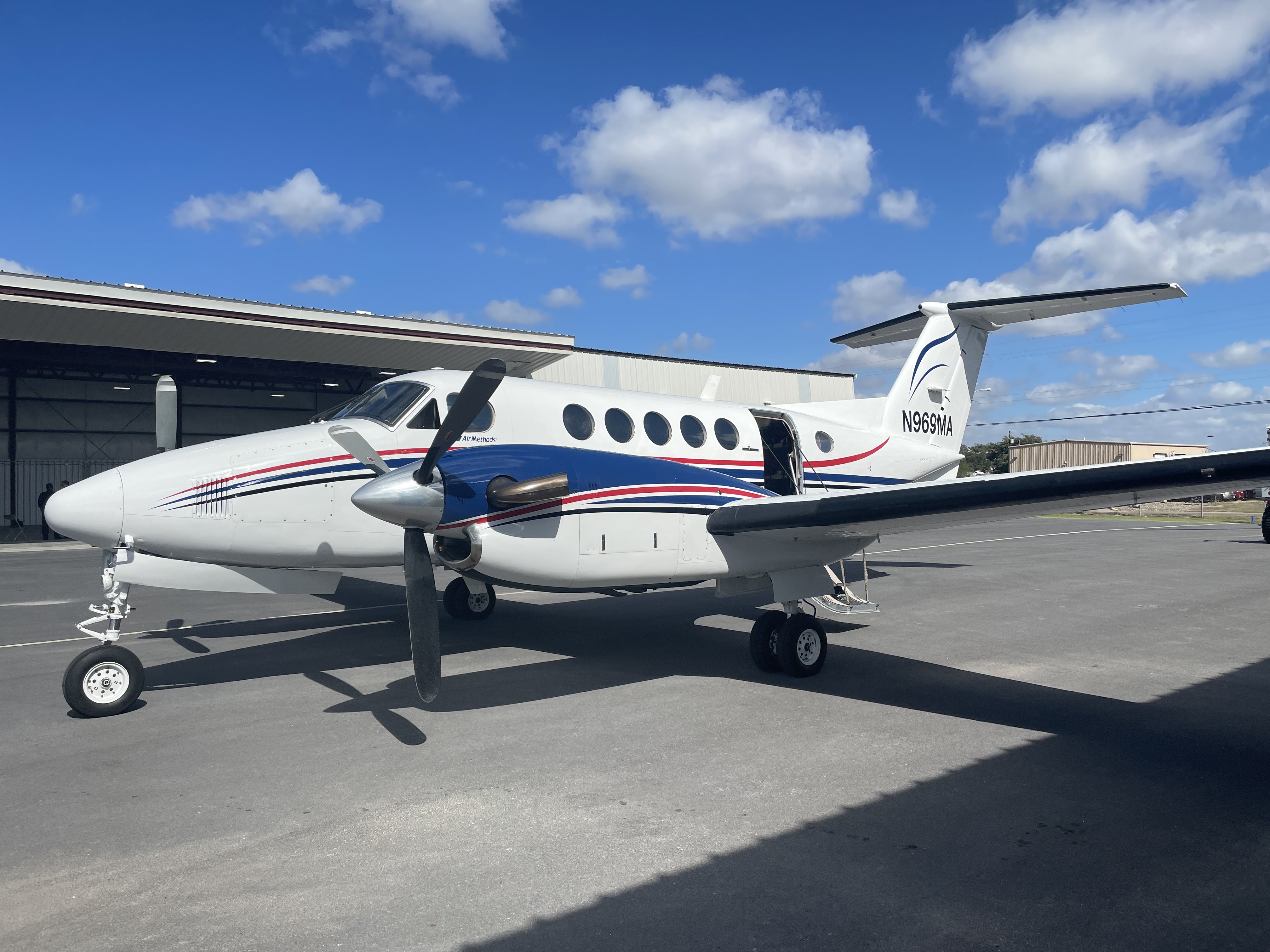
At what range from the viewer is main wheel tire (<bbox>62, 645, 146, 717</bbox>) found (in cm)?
626

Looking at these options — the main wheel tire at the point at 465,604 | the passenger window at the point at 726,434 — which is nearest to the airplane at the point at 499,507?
the passenger window at the point at 726,434

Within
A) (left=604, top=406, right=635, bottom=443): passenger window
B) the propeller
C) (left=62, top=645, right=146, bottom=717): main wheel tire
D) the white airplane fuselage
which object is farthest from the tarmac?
(left=604, top=406, right=635, bottom=443): passenger window

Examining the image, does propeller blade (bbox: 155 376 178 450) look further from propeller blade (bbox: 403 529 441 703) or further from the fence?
the fence

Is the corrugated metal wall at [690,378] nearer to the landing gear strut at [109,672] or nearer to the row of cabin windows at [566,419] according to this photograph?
the row of cabin windows at [566,419]

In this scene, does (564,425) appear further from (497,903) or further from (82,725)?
(497,903)

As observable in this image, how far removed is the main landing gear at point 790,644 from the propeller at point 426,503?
293cm

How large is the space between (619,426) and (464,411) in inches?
131

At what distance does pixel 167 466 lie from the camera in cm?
696

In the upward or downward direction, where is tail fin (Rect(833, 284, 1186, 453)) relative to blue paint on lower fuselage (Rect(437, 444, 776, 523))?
upward

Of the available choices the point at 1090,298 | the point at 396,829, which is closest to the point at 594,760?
the point at 396,829

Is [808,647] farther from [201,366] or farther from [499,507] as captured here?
[201,366]

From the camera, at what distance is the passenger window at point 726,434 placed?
10188 mm

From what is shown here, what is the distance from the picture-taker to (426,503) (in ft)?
19.3

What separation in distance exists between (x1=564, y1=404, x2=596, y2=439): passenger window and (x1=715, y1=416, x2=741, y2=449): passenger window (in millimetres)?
1883
